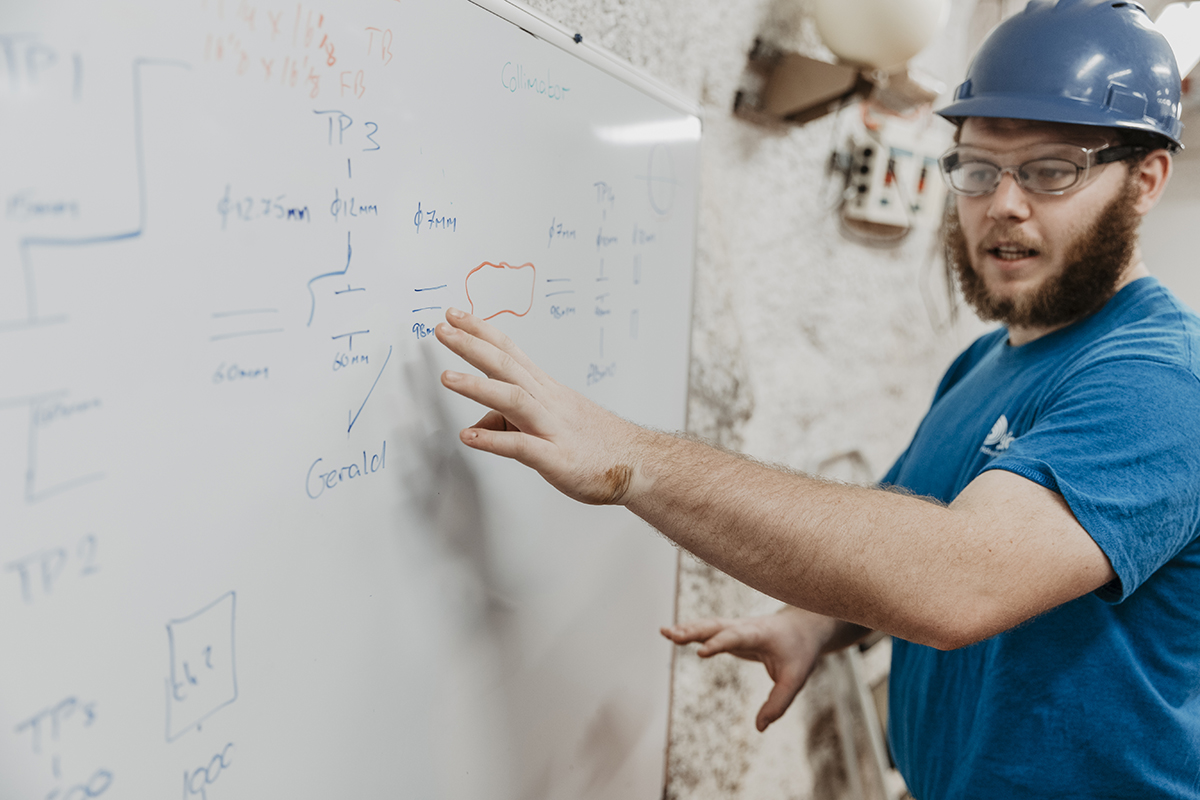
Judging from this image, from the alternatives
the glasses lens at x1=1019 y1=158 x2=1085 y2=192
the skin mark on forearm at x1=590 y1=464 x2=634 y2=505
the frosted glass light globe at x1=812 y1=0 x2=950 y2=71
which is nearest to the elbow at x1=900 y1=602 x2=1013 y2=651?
the skin mark on forearm at x1=590 y1=464 x2=634 y2=505

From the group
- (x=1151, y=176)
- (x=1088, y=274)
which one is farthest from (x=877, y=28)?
(x=1088, y=274)

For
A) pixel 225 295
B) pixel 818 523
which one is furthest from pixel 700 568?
pixel 225 295

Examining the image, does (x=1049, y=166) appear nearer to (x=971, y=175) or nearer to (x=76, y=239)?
(x=971, y=175)

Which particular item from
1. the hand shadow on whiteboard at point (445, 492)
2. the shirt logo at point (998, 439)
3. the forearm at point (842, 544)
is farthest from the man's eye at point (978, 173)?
the hand shadow on whiteboard at point (445, 492)

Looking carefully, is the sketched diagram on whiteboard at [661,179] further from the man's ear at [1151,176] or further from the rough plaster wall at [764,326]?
the man's ear at [1151,176]

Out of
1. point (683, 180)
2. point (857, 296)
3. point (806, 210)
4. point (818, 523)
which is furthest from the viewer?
point (857, 296)

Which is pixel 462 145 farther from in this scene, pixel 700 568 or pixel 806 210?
pixel 806 210

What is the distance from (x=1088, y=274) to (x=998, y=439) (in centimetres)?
23

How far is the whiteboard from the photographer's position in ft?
1.24

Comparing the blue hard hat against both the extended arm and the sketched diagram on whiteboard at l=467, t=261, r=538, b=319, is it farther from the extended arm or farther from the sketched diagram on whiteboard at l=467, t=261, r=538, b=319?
the sketched diagram on whiteboard at l=467, t=261, r=538, b=319

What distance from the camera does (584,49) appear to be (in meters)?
0.79

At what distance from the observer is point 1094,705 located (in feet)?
2.40

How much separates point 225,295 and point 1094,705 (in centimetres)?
92

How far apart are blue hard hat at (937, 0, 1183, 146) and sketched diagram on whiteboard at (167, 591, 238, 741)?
3.32 ft
